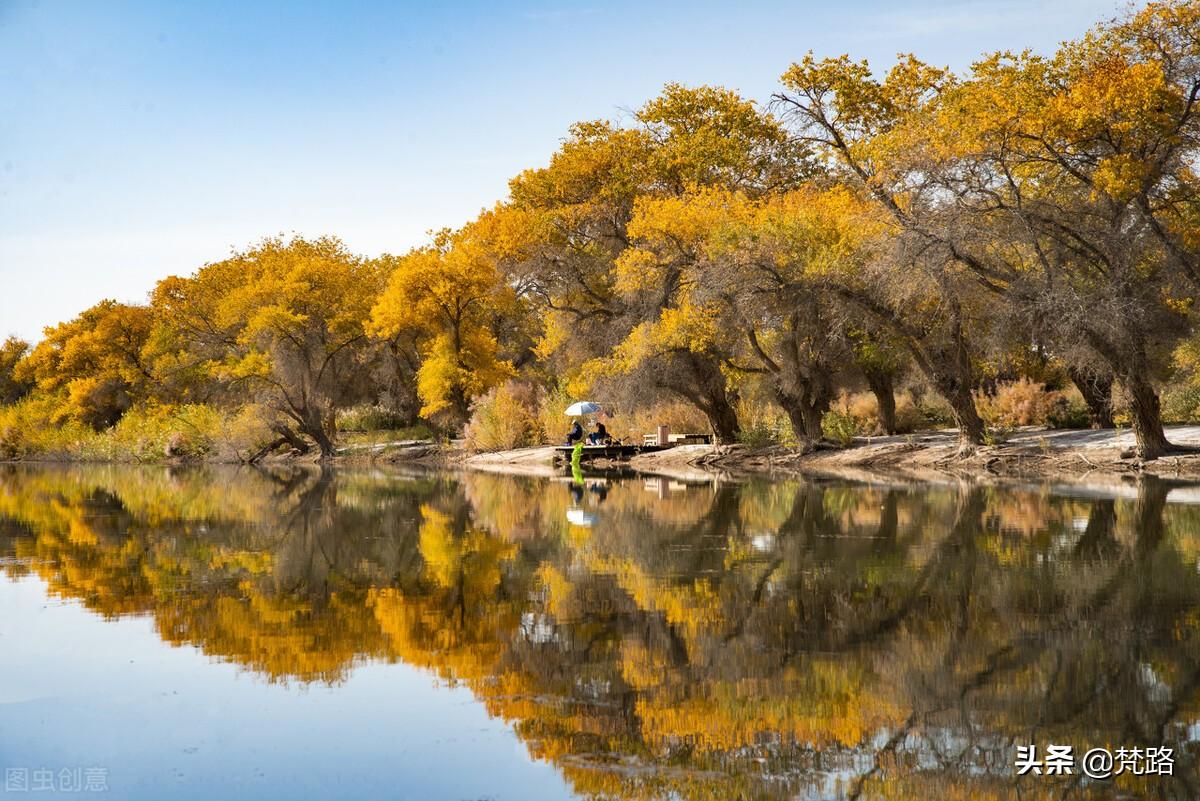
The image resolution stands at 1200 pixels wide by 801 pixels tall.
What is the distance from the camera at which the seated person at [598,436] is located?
137 feet

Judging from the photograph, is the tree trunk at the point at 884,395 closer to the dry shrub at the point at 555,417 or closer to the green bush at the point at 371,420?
the dry shrub at the point at 555,417

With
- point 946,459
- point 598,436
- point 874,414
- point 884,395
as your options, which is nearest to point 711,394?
point 598,436

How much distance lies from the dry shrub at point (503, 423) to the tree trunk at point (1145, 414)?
23.4 meters

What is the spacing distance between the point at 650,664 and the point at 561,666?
632 mm

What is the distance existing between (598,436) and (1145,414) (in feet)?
60.9

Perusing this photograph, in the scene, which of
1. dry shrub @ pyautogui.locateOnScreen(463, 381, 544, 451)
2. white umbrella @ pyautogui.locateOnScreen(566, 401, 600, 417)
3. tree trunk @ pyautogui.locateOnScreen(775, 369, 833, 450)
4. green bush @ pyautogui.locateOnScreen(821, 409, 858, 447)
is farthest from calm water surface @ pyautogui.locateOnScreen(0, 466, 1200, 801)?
dry shrub @ pyautogui.locateOnScreen(463, 381, 544, 451)

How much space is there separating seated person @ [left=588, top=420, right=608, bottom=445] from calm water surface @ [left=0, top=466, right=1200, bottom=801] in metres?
23.1

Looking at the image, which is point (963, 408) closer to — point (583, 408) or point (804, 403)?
point (804, 403)

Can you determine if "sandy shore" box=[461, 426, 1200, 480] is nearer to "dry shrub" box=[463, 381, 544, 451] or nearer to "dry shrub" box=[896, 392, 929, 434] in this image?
"dry shrub" box=[896, 392, 929, 434]

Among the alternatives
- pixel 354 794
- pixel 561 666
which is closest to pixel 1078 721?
pixel 561 666

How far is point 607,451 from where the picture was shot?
40.8 m

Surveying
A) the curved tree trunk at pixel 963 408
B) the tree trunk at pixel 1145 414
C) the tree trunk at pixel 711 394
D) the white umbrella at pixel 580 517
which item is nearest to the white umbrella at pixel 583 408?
the tree trunk at pixel 711 394

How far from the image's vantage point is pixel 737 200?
35.4 m

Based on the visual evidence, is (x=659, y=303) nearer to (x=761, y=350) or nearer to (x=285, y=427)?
(x=761, y=350)
